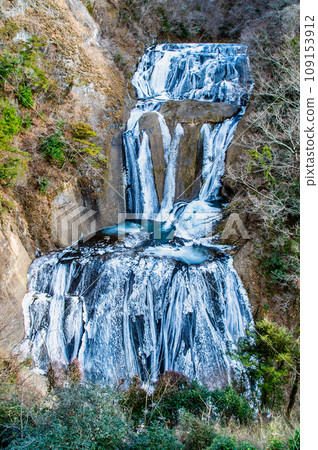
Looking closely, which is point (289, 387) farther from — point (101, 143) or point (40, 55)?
point (40, 55)

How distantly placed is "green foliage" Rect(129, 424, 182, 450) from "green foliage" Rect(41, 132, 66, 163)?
9300mm

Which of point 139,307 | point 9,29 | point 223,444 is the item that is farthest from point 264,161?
point 9,29

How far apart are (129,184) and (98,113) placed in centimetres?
366

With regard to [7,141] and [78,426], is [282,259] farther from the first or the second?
[7,141]

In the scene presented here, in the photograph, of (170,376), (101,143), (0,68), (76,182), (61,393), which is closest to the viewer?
(61,393)

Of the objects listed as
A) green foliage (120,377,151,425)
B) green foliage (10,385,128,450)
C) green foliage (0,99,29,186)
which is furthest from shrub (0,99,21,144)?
green foliage (120,377,151,425)

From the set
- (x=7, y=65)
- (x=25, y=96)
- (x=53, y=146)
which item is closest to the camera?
(x=7, y=65)

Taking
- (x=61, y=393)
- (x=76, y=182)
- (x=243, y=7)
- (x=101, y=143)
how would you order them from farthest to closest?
(x=243, y=7) → (x=101, y=143) → (x=76, y=182) → (x=61, y=393)

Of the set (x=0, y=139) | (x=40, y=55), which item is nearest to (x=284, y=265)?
(x=0, y=139)

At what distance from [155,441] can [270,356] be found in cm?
337

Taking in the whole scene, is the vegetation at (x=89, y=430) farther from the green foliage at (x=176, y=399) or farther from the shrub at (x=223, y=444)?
the green foliage at (x=176, y=399)

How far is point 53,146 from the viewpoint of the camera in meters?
10.4

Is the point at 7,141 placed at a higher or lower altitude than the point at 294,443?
higher

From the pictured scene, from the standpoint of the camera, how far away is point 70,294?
28.2 ft
